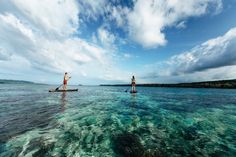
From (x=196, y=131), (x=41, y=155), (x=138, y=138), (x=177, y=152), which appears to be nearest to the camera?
(x=41, y=155)

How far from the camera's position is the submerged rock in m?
5.89

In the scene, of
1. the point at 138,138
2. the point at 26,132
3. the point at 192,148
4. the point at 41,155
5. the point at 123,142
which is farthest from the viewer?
the point at 26,132

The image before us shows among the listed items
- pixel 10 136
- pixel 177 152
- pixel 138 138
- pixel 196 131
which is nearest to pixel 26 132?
pixel 10 136

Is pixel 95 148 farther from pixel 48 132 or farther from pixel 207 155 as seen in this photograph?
pixel 207 155

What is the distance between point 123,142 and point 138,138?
106 centimetres

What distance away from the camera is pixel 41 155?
5.67 meters

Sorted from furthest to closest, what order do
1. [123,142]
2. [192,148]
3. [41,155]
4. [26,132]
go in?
1. [26,132]
2. [123,142]
3. [192,148]
4. [41,155]

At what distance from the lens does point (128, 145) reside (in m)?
6.71

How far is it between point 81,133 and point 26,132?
3.49m

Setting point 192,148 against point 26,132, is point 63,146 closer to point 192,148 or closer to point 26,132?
point 26,132

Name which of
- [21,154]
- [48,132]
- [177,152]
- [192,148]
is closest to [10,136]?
[48,132]

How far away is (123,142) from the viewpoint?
278 inches

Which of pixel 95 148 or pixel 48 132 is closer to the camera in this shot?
pixel 95 148

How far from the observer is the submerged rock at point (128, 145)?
5.89 meters
